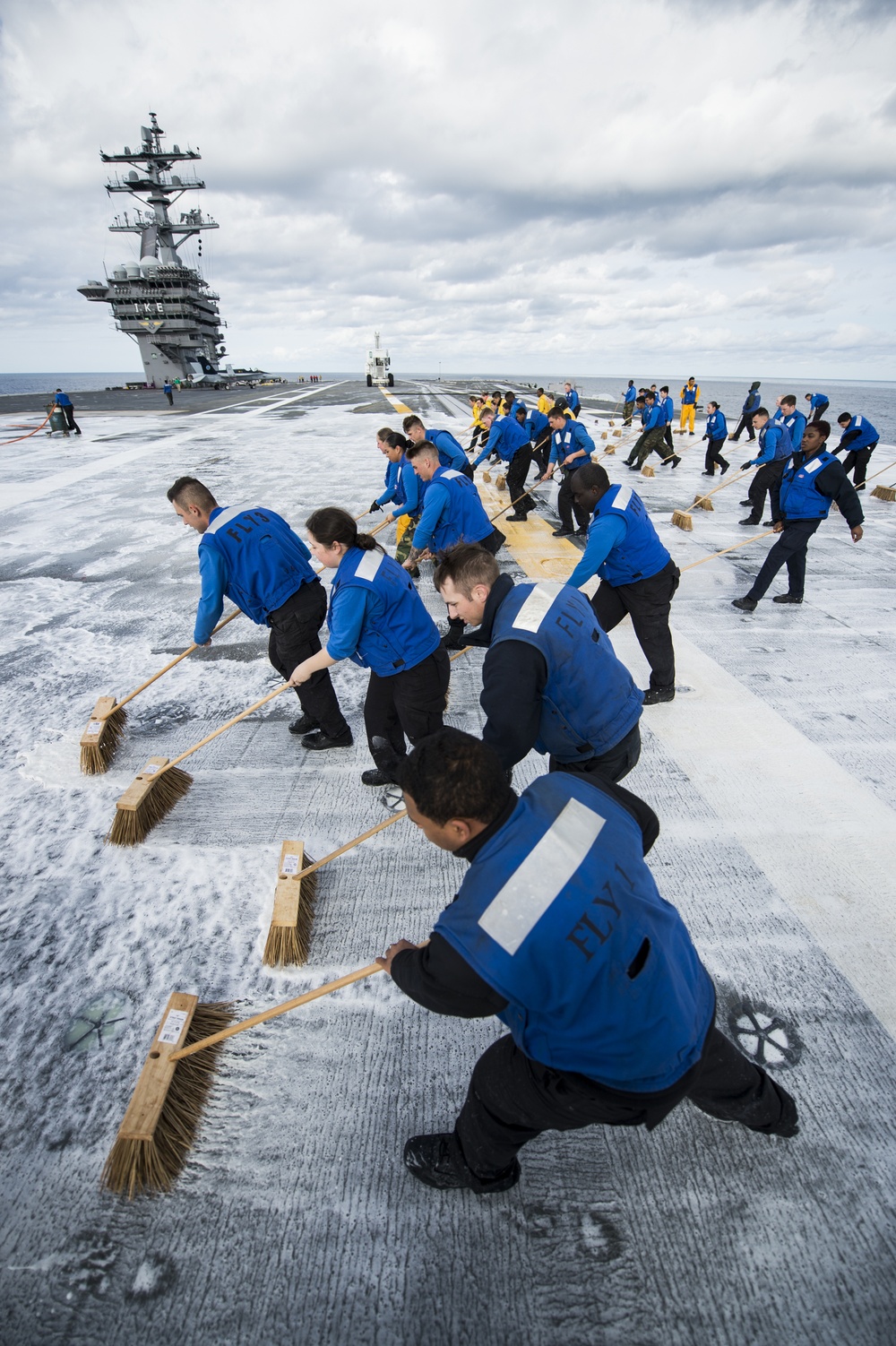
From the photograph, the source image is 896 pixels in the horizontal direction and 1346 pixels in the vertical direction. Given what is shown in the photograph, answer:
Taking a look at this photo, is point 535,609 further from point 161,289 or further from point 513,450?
point 161,289

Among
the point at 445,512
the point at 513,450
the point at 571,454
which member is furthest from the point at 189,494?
the point at 513,450

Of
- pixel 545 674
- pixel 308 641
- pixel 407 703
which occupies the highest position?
pixel 545 674

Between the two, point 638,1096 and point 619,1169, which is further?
point 619,1169

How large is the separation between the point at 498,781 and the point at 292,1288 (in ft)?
4.58

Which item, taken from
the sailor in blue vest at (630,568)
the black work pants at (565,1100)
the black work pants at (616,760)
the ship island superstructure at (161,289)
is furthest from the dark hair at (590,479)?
the ship island superstructure at (161,289)

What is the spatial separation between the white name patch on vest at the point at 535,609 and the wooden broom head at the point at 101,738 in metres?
2.61

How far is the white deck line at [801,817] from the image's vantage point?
228 centimetres

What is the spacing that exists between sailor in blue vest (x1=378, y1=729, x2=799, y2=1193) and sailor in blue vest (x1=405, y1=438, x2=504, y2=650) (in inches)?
117

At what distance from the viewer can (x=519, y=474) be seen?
8961 mm

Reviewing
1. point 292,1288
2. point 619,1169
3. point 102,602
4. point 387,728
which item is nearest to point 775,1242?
point 619,1169

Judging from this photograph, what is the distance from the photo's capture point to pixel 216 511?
3.22 metres

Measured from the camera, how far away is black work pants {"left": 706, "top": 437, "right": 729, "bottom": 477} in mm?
11070

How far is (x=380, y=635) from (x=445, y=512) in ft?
7.37

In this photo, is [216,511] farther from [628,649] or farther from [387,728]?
[628,649]
